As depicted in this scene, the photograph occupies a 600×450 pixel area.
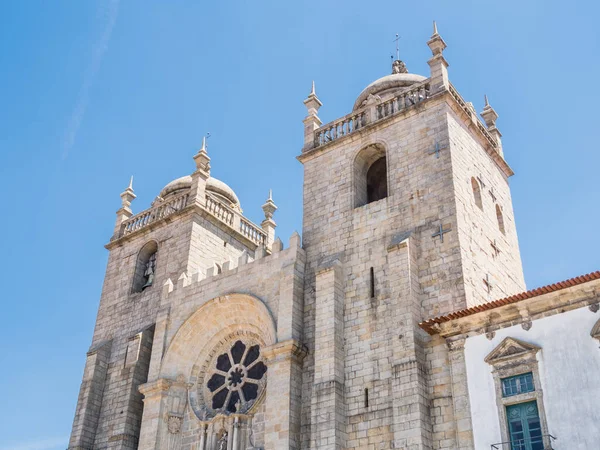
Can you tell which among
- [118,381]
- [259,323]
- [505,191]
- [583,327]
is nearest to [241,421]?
[259,323]

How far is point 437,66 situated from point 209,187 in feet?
36.1

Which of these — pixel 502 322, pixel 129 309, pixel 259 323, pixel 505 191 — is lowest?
pixel 502 322

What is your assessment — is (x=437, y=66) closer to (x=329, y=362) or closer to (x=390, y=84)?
(x=390, y=84)

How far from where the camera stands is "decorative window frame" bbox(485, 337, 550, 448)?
12992mm

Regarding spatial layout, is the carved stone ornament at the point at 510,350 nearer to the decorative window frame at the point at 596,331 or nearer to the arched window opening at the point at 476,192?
the decorative window frame at the point at 596,331

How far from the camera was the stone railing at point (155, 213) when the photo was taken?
82.0 ft

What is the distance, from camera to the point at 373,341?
54.3 feet

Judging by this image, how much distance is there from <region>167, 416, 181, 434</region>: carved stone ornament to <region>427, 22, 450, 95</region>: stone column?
1125 cm

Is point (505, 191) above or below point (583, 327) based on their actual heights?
above

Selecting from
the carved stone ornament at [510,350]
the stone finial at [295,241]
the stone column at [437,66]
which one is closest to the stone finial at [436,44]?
the stone column at [437,66]

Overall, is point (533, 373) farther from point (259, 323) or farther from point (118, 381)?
point (118, 381)

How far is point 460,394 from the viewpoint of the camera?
14258 mm

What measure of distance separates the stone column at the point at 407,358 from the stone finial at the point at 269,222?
10309 millimetres

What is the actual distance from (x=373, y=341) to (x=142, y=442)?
712 centimetres
